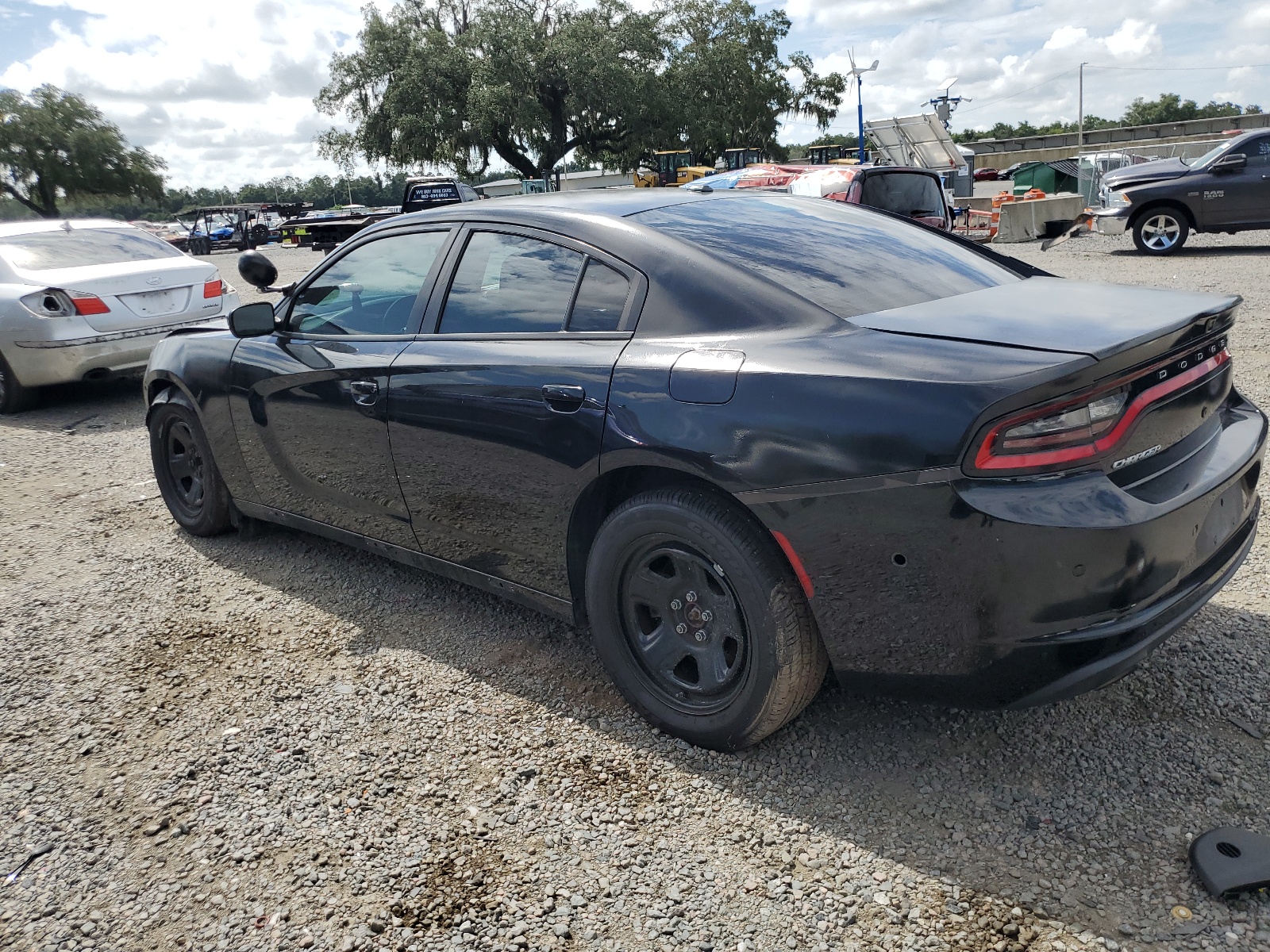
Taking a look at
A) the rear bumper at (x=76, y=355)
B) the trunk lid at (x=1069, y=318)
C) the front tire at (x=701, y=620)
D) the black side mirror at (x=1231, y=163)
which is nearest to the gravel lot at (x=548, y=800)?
the front tire at (x=701, y=620)

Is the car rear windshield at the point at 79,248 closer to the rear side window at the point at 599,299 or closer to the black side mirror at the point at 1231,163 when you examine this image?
the rear side window at the point at 599,299

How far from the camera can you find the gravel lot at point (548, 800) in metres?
2.12

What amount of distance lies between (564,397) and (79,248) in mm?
7342

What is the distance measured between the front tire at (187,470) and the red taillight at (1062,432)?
11.8ft

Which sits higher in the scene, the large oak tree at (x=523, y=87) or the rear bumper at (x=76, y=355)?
the large oak tree at (x=523, y=87)

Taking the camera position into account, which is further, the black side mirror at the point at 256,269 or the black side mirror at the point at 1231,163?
the black side mirror at the point at 1231,163

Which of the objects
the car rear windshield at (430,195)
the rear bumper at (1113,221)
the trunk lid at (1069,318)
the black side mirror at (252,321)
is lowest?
the rear bumper at (1113,221)

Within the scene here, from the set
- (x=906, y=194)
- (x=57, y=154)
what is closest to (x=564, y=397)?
(x=906, y=194)

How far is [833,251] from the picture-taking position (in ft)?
9.57

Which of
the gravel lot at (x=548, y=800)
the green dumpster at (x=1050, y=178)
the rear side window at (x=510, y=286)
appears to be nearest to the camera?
the gravel lot at (x=548, y=800)

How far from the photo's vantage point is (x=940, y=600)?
2.17 m

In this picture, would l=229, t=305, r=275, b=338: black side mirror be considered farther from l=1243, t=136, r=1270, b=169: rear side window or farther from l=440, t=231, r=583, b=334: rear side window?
l=1243, t=136, r=1270, b=169: rear side window

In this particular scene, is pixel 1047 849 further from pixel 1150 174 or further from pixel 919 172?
pixel 1150 174

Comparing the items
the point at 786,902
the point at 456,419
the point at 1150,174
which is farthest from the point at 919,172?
the point at 786,902
